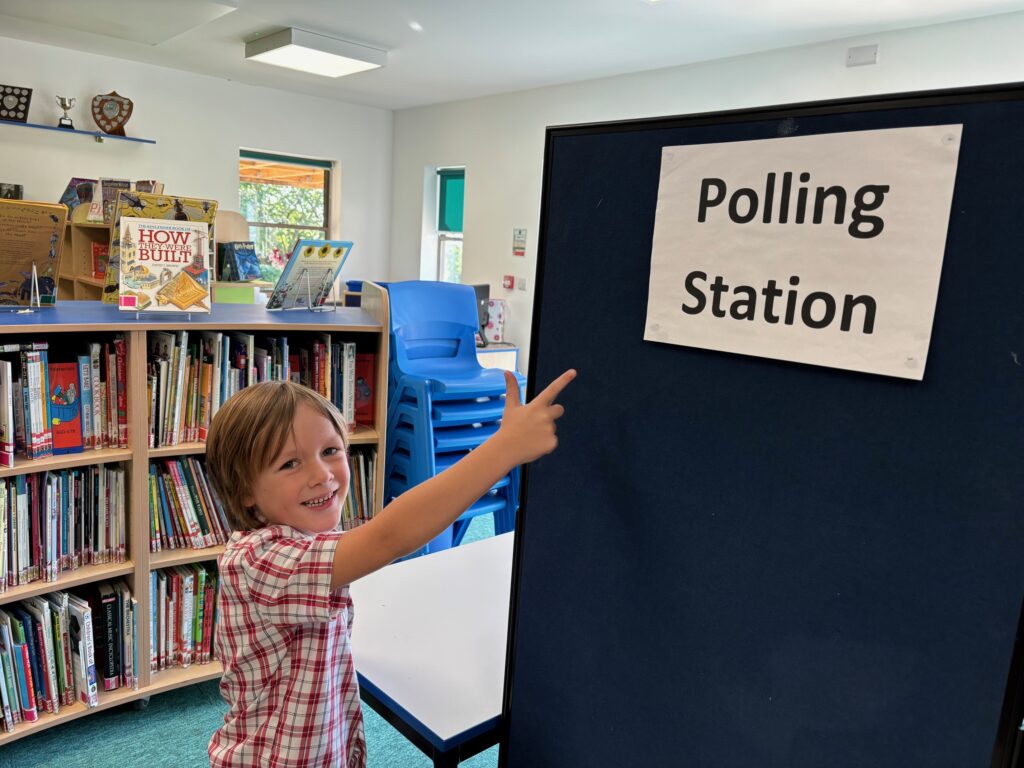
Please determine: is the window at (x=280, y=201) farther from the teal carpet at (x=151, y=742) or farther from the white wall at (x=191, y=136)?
the teal carpet at (x=151, y=742)

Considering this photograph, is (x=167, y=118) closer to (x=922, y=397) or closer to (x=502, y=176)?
(x=502, y=176)

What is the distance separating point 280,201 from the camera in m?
7.49

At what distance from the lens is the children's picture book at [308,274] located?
8.16 feet

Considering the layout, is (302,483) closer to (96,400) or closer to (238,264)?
(96,400)

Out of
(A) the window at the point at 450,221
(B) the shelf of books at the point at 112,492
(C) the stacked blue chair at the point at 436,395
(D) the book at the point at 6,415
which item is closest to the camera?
(D) the book at the point at 6,415

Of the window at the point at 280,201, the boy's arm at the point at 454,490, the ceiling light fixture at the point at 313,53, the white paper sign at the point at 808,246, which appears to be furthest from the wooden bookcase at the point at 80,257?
the white paper sign at the point at 808,246

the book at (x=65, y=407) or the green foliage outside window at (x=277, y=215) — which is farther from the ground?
the green foliage outside window at (x=277, y=215)

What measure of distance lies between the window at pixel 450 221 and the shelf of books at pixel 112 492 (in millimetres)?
5216

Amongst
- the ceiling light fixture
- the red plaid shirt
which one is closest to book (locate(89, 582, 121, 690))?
the red plaid shirt

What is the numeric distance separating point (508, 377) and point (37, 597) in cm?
192

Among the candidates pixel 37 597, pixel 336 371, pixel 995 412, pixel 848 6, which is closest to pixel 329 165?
pixel 848 6

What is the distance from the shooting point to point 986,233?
0.55 metres

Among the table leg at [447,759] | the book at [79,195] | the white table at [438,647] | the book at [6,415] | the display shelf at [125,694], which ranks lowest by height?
the display shelf at [125,694]

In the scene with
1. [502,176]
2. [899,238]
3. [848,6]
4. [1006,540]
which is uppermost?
[848,6]
